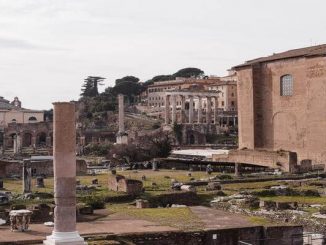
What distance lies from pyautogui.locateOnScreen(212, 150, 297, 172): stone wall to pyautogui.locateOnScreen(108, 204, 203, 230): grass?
20955 mm

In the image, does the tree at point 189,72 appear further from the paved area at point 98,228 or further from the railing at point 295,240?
the paved area at point 98,228

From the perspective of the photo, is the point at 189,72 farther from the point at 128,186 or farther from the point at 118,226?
the point at 118,226

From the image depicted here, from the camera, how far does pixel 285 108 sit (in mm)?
48281

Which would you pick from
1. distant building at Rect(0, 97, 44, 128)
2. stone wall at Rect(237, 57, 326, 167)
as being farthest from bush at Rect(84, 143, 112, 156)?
distant building at Rect(0, 97, 44, 128)

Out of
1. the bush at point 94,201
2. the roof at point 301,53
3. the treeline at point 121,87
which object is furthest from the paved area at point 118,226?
the treeline at point 121,87

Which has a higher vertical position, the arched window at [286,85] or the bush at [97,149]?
the arched window at [286,85]

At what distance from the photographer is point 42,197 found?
74.4ft

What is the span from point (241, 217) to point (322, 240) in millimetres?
2225

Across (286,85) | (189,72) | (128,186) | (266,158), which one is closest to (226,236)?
(128,186)

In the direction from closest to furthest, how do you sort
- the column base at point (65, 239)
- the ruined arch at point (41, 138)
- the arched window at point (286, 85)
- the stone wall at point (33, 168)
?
1. the column base at point (65, 239)
2. the stone wall at point (33, 168)
3. the arched window at point (286, 85)
4. the ruined arch at point (41, 138)

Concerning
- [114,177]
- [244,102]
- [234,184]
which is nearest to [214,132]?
[244,102]

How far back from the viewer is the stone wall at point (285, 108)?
146ft

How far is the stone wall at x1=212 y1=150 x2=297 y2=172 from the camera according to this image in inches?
1561

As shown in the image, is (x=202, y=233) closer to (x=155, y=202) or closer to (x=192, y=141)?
(x=155, y=202)
